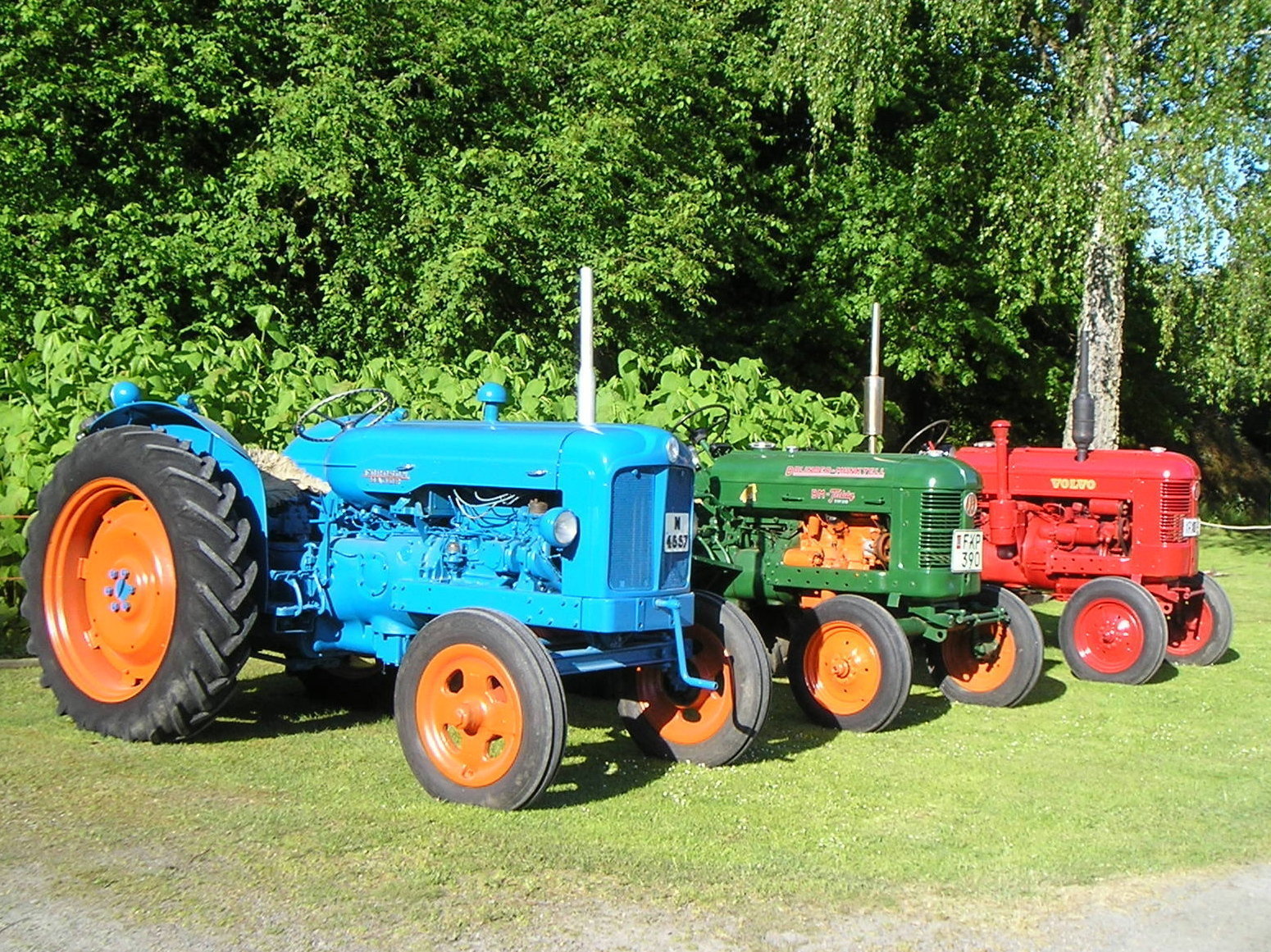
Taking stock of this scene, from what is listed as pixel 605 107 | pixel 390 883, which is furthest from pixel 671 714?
pixel 605 107

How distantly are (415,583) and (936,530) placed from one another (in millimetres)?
3136

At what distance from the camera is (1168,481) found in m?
9.62

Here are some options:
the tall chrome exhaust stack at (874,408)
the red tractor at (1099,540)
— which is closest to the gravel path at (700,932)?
the tall chrome exhaust stack at (874,408)

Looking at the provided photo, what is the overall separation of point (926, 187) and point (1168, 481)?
30.6 feet

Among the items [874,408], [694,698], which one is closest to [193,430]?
[694,698]

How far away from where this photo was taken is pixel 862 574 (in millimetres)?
7734

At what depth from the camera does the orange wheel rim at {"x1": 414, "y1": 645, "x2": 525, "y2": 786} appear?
515 centimetres

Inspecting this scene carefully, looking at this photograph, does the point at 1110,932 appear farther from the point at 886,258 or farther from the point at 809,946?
the point at 886,258

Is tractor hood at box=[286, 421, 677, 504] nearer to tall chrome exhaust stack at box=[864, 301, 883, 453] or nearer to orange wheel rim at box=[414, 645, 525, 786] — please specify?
orange wheel rim at box=[414, 645, 525, 786]

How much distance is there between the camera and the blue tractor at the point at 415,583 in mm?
5328

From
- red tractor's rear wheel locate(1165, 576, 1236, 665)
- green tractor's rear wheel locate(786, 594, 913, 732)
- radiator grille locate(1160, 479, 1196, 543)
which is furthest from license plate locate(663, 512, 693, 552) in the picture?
red tractor's rear wheel locate(1165, 576, 1236, 665)

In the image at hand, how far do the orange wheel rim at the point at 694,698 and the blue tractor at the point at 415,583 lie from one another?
0.01 meters

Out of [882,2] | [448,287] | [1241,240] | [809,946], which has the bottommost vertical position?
[809,946]

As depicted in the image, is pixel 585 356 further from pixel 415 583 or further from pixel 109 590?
pixel 109 590
